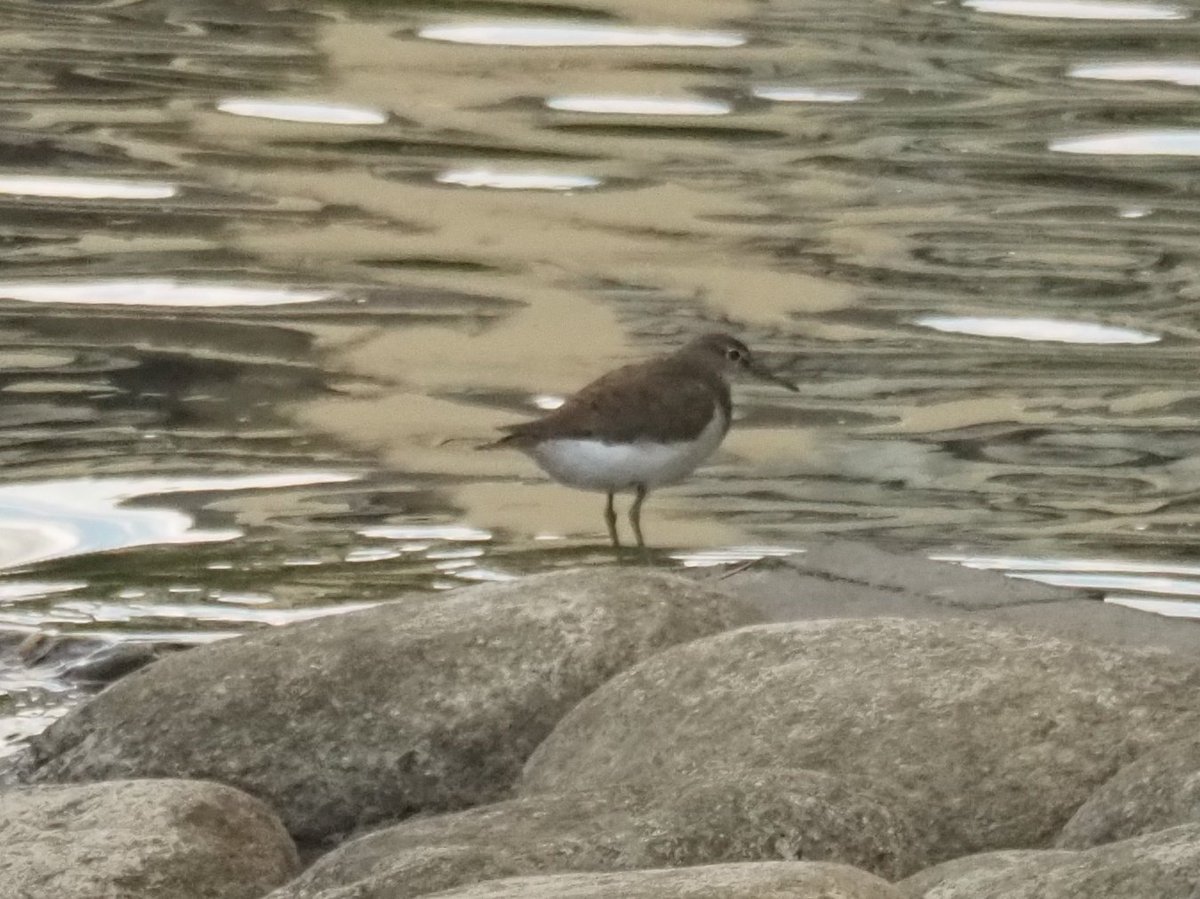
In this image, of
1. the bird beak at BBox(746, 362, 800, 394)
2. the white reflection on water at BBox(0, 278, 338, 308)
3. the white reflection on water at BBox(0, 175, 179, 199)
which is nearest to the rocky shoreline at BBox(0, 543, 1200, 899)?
the bird beak at BBox(746, 362, 800, 394)

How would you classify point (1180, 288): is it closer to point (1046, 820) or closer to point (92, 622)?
point (92, 622)

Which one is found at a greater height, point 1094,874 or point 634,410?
point 1094,874

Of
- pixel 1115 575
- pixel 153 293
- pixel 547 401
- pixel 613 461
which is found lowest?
pixel 1115 575

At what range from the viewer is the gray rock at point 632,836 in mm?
4387

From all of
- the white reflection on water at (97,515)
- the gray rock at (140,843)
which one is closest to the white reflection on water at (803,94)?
the white reflection on water at (97,515)

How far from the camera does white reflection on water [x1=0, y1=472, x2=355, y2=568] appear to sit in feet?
27.4

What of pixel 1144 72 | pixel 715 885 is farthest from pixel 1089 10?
pixel 715 885

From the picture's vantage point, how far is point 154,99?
15.1 metres

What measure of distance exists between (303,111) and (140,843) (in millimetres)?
10439

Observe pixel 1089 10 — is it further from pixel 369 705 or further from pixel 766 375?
pixel 369 705

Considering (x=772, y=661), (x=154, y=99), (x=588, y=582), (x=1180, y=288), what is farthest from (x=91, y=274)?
(x=772, y=661)

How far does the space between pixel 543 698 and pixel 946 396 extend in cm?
465

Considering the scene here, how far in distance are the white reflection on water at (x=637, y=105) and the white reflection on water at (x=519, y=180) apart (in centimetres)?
134

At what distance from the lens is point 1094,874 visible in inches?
155
